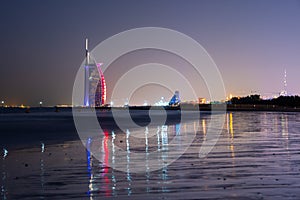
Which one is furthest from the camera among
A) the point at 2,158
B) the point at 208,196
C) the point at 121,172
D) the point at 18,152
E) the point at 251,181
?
the point at 18,152

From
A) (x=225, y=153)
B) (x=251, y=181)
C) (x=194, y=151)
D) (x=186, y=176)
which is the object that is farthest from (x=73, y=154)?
(x=251, y=181)

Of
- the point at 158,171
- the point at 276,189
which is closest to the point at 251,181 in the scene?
the point at 276,189

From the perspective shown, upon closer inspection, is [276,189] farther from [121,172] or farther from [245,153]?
[245,153]

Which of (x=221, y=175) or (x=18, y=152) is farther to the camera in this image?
(x=18, y=152)

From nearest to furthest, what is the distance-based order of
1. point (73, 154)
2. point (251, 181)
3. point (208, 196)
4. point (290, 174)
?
point (208, 196) < point (251, 181) < point (290, 174) < point (73, 154)

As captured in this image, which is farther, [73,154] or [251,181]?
[73,154]

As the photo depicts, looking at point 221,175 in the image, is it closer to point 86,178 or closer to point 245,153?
point 86,178

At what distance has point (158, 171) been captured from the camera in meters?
9.93

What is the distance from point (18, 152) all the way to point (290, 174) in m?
9.56

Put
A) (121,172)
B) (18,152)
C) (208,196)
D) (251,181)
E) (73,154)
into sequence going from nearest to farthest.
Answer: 1. (208,196)
2. (251,181)
3. (121,172)
4. (73,154)
5. (18,152)

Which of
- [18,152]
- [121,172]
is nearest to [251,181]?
[121,172]

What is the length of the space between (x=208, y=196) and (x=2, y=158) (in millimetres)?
8089

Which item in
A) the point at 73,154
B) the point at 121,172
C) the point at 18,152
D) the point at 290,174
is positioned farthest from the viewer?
the point at 18,152

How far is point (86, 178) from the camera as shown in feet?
29.6
